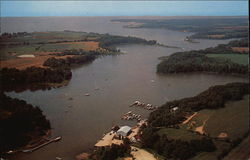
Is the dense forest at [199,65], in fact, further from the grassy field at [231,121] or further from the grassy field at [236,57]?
the grassy field at [231,121]

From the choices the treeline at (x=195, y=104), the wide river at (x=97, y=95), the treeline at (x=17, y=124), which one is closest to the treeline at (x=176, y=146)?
the treeline at (x=195, y=104)

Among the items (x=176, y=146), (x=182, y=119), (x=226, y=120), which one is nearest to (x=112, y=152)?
(x=176, y=146)

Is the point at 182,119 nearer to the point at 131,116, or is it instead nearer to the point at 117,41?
the point at 131,116

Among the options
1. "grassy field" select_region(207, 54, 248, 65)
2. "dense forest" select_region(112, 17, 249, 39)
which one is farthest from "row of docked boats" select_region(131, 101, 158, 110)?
"dense forest" select_region(112, 17, 249, 39)

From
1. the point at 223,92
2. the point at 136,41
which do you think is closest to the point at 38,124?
the point at 223,92

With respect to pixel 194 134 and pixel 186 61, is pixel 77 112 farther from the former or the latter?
pixel 186 61
